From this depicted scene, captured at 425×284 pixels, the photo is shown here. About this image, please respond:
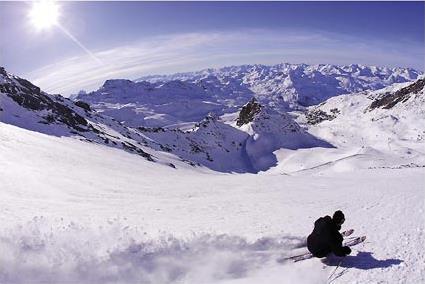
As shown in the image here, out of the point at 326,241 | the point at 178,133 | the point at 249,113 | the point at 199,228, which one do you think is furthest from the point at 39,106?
the point at 249,113

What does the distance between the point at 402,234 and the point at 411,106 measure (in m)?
132

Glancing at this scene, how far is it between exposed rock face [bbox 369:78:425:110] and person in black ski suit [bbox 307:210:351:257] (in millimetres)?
144803

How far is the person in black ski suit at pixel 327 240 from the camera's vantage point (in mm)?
12668

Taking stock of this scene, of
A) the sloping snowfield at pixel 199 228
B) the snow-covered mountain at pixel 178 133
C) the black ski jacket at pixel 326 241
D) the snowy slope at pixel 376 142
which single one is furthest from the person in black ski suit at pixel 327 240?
the snowy slope at pixel 376 142

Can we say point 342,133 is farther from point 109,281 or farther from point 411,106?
point 109,281

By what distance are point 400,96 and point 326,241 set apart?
15760cm

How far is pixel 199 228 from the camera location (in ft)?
52.5

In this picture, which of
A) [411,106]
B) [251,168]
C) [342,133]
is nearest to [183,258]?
[251,168]

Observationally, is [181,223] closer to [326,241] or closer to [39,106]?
[326,241]

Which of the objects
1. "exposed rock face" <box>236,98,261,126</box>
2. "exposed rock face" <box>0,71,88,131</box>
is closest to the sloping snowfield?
"exposed rock face" <box>0,71,88,131</box>

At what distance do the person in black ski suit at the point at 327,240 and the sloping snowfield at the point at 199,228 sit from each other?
0.37 metres

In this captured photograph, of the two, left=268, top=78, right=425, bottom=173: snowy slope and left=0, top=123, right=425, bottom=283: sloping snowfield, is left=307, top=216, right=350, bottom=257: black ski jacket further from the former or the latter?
left=268, top=78, right=425, bottom=173: snowy slope

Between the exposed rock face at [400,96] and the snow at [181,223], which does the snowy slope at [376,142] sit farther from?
the snow at [181,223]

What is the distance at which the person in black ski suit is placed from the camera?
12668 mm
